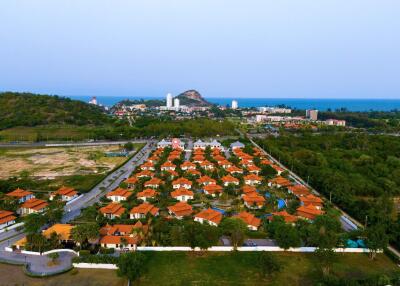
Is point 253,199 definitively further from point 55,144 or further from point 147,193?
point 55,144

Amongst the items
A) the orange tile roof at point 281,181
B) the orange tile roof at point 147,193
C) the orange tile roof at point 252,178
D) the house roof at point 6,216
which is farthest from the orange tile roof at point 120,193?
the orange tile roof at point 281,181

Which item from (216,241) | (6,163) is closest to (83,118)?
(6,163)

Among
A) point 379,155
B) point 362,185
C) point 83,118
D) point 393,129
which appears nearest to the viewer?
point 362,185

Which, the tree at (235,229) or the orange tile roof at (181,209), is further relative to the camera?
the orange tile roof at (181,209)

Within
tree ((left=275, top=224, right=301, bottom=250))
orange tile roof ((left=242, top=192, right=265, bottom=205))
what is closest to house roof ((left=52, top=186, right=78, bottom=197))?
orange tile roof ((left=242, top=192, right=265, bottom=205))

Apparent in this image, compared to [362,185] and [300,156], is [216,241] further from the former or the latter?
[300,156]

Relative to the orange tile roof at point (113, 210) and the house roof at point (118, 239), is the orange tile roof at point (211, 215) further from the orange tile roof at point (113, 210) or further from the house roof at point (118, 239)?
the orange tile roof at point (113, 210)
